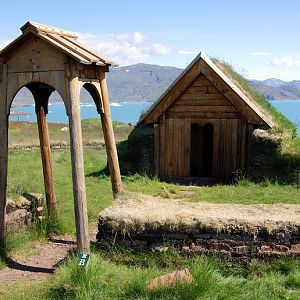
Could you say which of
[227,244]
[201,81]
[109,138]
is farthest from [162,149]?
[227,244]

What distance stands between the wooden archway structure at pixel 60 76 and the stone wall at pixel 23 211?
48 cm

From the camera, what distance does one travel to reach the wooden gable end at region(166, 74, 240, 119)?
15180mm

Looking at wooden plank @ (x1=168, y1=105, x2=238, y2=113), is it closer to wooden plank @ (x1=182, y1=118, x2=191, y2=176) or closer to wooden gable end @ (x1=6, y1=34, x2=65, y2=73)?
wooden plank @ (x1=182, y1=118, x2=191, y2=176)

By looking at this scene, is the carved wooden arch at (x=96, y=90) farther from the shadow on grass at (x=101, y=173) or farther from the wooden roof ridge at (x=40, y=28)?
the shadow on grass at (x=101, y=173)

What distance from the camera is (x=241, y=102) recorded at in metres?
14.6

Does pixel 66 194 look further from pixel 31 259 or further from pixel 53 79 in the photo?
pixel 53 79

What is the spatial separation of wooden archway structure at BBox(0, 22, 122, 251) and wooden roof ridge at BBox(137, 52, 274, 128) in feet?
22.0

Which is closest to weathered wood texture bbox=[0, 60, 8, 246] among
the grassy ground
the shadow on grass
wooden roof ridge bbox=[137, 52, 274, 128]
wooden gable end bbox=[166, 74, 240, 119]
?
the grassy ground

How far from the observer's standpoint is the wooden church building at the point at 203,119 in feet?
48.6

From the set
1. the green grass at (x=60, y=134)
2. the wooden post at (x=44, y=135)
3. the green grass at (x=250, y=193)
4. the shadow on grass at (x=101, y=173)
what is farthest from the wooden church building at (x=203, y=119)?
the green grass at (x=60, y=134)

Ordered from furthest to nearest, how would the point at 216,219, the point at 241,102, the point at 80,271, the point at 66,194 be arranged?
the point at 241,102
the point at 66,194
the point at 216,219
the point at 80,271

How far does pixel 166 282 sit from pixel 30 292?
194 cm

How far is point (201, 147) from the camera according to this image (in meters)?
20.1

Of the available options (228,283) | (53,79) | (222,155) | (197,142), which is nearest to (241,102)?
(222,155)
